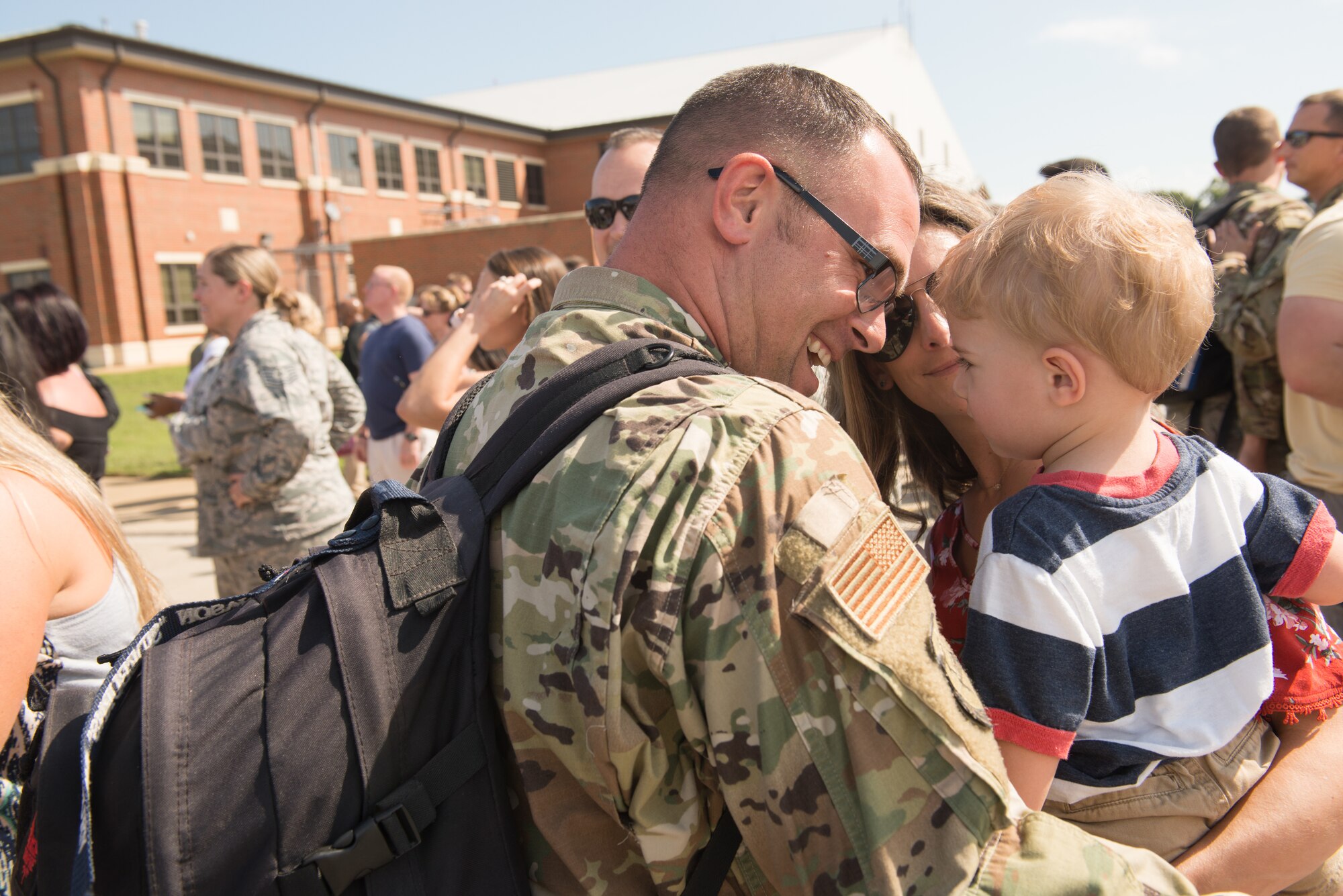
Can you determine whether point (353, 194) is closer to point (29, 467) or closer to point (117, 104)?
point (117, 104)

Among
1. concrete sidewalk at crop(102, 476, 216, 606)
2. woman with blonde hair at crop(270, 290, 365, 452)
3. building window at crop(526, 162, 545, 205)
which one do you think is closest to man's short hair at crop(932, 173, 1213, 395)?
woman with blonde hair at crop(270, 290, 365, 452)

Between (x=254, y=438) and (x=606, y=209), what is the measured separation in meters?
2.29

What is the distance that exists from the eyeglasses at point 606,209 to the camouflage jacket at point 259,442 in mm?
1987

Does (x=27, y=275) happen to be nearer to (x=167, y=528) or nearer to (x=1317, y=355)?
(x=167, y=528)

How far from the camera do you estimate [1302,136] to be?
4102 millimetres

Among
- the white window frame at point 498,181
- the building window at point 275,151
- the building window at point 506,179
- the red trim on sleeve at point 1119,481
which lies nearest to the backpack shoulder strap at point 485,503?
the red trim on sleeve at point 1119,481

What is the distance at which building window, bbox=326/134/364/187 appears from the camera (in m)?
32.5

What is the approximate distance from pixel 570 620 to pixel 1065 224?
109cm

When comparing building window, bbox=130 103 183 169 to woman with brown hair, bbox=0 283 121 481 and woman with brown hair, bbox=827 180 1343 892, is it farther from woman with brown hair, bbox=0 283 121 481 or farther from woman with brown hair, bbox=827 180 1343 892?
woman with brown hair, bbox=827 180 1343 892

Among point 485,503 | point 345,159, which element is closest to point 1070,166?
point 485,503

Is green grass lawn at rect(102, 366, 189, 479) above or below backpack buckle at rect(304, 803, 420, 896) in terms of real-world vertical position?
below

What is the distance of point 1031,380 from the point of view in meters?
1.60

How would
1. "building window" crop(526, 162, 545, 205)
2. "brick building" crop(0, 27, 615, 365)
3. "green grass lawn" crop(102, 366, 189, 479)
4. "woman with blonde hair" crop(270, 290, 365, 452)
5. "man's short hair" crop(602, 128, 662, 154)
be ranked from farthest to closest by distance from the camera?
"building window" crop(526, 162, 545, 205) → "brick building" crop(0, 27, 615, 365) → "green grass lawn" crop(102, 366, 189, 479) → "woman with blonde hair" crop(270, 290, 365, 452) → "man's short hair" crop(602, 128, 662, 154)

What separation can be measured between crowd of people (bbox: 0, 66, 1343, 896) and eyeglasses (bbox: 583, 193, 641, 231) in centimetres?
175
